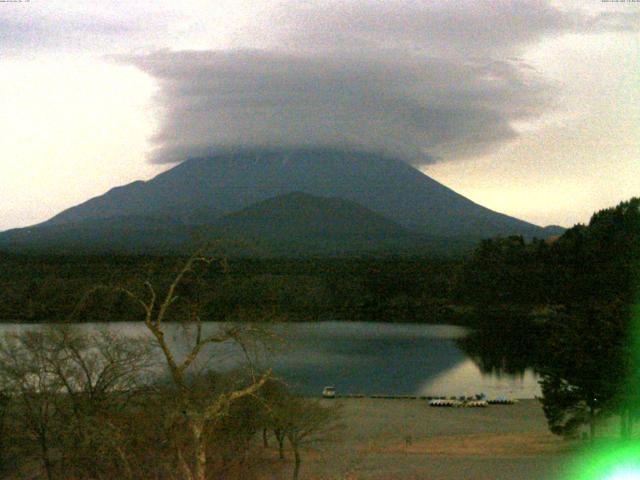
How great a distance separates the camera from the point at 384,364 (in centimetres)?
3816

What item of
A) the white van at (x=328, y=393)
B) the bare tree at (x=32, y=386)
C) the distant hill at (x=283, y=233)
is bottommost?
the white van at (x=328, y=393)

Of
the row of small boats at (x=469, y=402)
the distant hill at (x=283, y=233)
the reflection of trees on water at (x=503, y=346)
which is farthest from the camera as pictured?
the distant hill at (x=283, y=233)

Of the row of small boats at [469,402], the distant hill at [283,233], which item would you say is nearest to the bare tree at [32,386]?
the row of small boats at [469,402]

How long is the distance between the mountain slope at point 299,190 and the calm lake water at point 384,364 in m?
114

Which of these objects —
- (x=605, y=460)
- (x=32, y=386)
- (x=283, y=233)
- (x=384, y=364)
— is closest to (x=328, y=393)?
(x=384, y=364)

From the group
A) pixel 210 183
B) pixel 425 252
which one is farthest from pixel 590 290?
pixel 210 183

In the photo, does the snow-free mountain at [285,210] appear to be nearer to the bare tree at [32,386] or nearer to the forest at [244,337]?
the forest at [244,337]

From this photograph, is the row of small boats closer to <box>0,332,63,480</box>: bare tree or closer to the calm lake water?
the calm lake water

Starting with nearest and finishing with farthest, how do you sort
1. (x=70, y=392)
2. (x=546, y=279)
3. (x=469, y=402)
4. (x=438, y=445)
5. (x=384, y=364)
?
1. (x=70, y=392)
2. (x=438, y=445)
3. (x=469, y=402)
4. (x=384, y=364)
5. (x=546, y=279)

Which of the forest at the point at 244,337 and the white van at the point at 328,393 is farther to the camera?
the white van at the point at 328,393

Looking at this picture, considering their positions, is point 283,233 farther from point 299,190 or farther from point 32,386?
point 32,386

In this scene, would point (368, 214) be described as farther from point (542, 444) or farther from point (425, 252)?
point (542, 444)

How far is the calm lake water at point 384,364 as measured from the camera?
30984 millimetres

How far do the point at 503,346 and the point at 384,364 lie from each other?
34.4 ft
